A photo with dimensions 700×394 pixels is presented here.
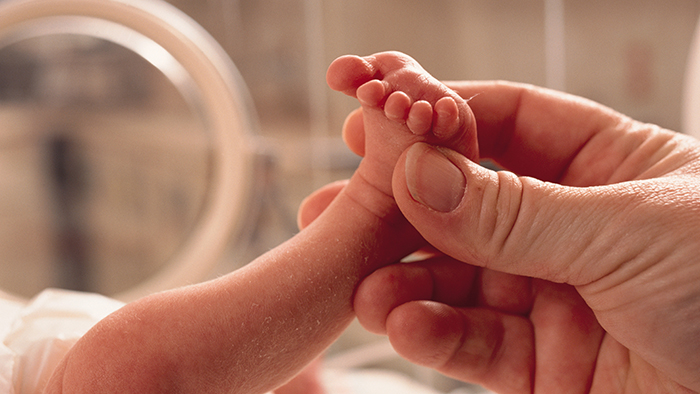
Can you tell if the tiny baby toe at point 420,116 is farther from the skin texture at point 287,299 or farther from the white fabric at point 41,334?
Result: the white fabric at point 41,334

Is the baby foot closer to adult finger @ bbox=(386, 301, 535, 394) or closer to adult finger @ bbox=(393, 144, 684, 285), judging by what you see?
adult finger @ bbox=(393, 144, 684, 285)

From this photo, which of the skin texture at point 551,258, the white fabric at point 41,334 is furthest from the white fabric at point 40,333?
the skin texture at point 551,258

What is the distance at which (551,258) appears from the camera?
1.27ft

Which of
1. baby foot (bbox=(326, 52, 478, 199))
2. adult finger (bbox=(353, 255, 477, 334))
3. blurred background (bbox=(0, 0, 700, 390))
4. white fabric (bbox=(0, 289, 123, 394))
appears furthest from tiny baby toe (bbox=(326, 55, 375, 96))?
blurred background (bbox=(0, 0, 700, 390))

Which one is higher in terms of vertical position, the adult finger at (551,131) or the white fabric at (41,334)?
the adult finger at (551,131)

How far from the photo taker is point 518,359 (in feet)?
1.65

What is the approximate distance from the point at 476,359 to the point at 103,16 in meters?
0.73

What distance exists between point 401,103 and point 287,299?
0.16 m

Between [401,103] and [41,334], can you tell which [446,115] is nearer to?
[401,103]

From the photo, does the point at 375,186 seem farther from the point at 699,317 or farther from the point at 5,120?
the point at 5,120

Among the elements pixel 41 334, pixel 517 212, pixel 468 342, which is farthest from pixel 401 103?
pixel 41 334

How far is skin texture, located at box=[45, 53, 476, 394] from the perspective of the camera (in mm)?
357

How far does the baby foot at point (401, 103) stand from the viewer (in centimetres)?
37

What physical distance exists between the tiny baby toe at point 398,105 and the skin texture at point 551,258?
29mm
